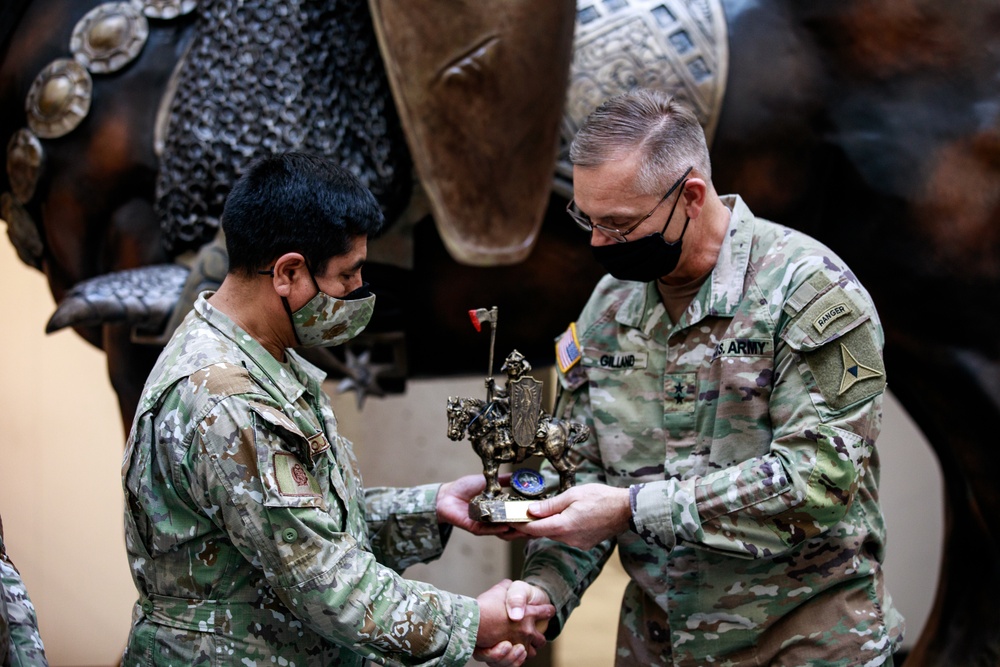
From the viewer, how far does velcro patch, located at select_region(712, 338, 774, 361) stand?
1.57m

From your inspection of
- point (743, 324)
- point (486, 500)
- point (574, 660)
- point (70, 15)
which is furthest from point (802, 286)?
point (574, 660)

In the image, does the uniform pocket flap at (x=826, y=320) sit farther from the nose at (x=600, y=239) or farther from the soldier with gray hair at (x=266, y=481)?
the soldier with gray hair at (x=266, y=481)

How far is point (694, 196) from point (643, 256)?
0.40 feet

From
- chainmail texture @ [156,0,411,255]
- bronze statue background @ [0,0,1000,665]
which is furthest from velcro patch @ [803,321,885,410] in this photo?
chainmail texture @ [156,0,411,255]

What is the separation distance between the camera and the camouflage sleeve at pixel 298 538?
1.33 metres

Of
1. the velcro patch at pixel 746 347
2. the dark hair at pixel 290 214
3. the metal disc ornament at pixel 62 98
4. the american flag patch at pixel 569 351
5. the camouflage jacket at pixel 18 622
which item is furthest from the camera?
the metal disc ornament at pixel 62 98

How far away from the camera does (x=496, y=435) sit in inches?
65.2

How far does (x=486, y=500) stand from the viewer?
1662 millimetres

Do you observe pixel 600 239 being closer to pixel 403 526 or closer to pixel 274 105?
pixel 403 526

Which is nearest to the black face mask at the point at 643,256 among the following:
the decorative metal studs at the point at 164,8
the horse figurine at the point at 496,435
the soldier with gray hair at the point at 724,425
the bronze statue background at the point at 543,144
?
Answer: the soldier with gray hair at the point at 724,425

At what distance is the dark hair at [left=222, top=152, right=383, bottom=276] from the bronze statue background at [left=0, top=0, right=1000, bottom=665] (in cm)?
95

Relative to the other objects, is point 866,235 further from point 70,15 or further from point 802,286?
point 70,15

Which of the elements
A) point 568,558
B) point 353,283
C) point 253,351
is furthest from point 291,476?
point 568,558

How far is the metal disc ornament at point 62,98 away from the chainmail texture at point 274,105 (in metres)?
0.30
